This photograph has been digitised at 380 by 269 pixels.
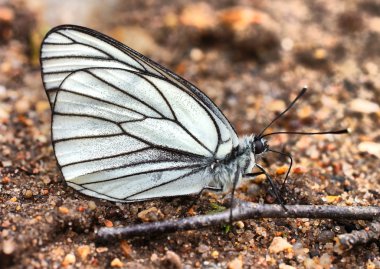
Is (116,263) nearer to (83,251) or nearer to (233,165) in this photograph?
(83,251)

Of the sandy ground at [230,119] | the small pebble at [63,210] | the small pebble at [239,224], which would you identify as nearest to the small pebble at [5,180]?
the sandy ground at [230,119]

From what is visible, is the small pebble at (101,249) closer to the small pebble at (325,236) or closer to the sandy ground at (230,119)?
the sandy ground at (230,119)

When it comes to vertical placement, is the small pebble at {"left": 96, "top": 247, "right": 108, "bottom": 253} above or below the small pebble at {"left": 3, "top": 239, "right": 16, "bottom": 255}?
above

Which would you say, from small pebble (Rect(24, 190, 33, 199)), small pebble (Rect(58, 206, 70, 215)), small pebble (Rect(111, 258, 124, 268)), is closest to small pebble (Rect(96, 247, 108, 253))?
small pebble (Rect(111, 258, 124, 268))

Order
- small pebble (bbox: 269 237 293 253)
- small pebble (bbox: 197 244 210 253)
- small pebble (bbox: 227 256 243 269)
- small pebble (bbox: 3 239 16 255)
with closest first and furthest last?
1. small pebble (bbox: 3 239 16 255)
2. small pebble (bbox: 227 256 243 269)
3. small pebble (bbox: 197 244 210 253)
4. small pebble (bbox: 269 237 293 253)

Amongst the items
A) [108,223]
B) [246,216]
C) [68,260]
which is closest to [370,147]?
[246,216]

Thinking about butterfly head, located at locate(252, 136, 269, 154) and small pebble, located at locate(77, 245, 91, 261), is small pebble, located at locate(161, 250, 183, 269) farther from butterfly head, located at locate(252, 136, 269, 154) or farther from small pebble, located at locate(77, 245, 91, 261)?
butterfly head, located at locate(252, 136, 269, 154)
